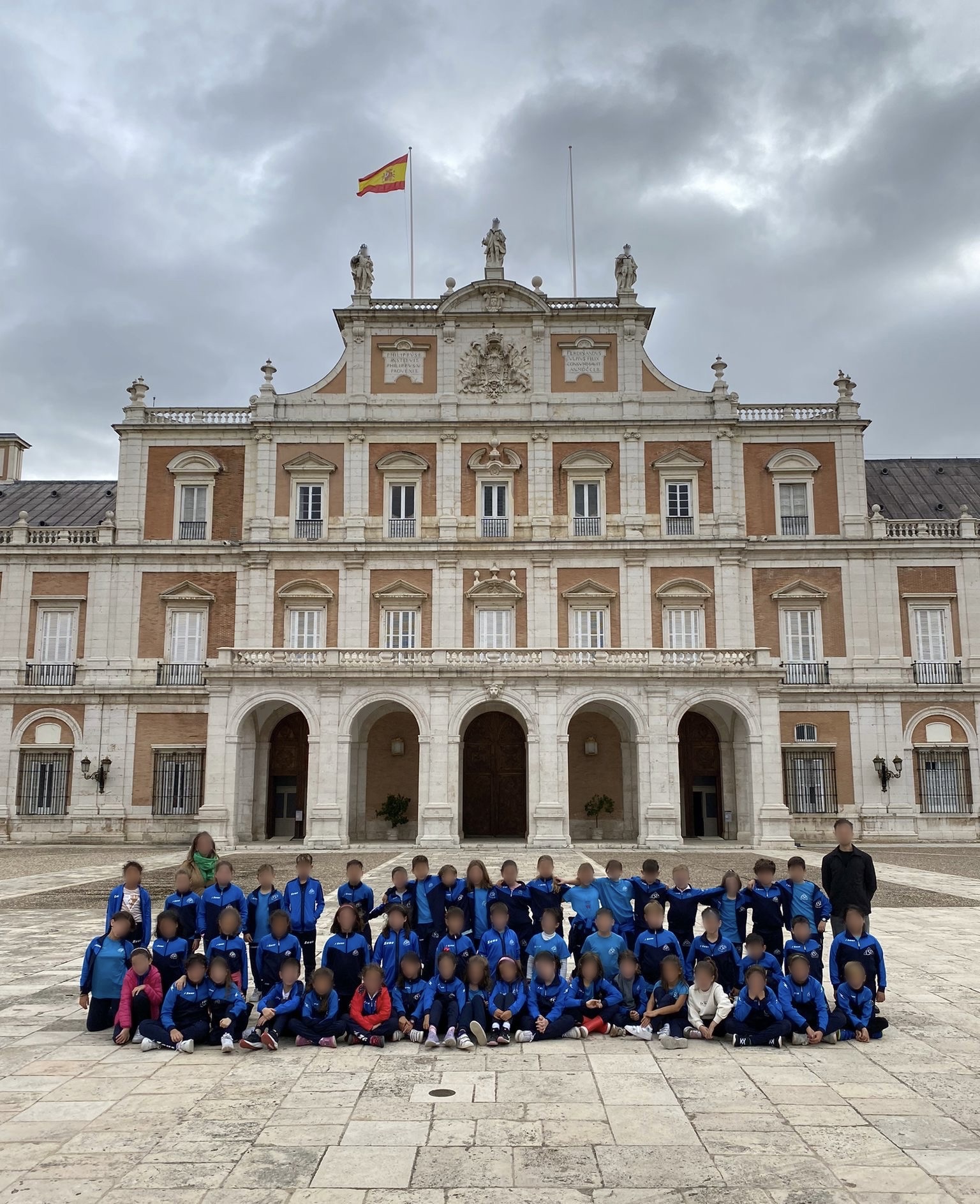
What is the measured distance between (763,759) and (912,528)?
1171cm

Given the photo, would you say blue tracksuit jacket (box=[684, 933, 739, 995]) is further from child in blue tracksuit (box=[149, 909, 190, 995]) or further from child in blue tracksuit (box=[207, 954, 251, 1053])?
child in blue tracksuit (box=[149, 909, 190, 995])

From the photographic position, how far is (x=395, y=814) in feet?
114

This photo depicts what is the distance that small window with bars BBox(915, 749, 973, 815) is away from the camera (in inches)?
1400

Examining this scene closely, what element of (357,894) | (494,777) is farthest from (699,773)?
(357,894)

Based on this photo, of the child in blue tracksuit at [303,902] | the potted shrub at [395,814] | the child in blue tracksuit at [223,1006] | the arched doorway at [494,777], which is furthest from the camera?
the arched doorway at [494,777]

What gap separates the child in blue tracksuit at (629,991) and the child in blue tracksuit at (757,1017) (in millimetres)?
880

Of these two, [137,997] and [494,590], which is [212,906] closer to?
[137,997]

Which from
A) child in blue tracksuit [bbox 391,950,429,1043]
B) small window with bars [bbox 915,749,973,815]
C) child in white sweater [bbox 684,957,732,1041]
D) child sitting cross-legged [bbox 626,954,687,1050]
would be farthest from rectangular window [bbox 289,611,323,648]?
child in white sweater [bbox 684,957,732,1041]

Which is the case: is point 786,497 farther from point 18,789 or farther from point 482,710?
point 18,789

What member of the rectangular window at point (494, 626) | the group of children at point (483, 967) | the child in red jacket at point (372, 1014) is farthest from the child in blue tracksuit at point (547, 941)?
the rectangular window at point (494, 626)

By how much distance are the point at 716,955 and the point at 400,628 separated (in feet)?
88.7

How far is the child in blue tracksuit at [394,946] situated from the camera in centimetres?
1004

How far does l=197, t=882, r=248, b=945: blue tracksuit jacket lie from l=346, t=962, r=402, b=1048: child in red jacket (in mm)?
1766

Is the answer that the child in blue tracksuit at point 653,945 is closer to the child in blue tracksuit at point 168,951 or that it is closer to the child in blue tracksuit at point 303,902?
the child in blue tracksuit at point 303,902
